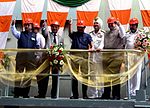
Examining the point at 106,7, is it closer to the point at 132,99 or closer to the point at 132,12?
the point at 132,12

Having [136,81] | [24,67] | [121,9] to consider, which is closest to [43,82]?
[24,67]

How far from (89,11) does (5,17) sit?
227 centimetres

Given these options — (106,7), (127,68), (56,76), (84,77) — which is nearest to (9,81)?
(56,76)

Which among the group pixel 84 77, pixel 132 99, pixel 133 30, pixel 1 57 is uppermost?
pixel 133 30

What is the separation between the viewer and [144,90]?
19.7 ft

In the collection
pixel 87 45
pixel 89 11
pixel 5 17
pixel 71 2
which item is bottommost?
pixel 87 45

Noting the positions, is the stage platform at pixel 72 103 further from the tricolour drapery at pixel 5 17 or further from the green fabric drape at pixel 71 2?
the green fabric drape at pixel 71 2

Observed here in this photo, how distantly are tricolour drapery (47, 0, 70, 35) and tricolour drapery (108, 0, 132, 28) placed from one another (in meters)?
1.20

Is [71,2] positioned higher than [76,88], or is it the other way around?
[71,2]

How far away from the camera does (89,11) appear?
8797mm

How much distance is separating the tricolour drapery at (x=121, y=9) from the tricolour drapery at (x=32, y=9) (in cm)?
188

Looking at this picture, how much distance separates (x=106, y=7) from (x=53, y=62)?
10.3 ft

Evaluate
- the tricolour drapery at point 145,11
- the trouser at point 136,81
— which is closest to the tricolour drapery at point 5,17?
the tricolour drapery at point 145,11

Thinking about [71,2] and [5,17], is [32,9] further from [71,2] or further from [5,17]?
[71,2]
